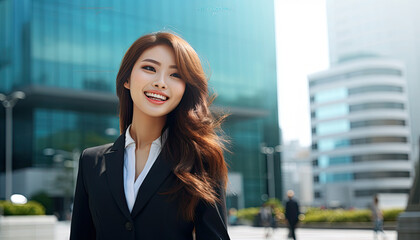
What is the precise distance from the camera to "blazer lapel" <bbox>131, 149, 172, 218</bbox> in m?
2.04

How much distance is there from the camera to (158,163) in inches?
84.3

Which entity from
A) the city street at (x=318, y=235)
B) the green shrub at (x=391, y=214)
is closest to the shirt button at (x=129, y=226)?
the city street at (x=318, y=235)

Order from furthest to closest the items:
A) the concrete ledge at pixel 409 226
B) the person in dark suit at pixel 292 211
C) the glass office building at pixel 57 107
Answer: the glass office building at pixel 57 107 < the person in dark suit at pixel 292 211 < the concrete ledge at pixel 409 226

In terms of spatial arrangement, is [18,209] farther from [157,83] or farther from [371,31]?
[371,31]

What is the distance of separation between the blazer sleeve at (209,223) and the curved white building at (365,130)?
269ft

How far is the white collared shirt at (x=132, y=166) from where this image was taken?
212cm

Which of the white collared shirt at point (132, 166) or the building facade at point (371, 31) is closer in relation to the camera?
the white collared shirt at point (132, 166)

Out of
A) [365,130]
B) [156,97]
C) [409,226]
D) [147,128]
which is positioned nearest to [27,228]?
[409,226]

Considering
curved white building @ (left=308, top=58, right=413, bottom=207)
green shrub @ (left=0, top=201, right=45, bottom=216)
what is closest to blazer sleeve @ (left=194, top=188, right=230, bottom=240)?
green shrub @ (left=0, top=201, right=45, bottom=216)

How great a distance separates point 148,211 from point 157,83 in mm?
536

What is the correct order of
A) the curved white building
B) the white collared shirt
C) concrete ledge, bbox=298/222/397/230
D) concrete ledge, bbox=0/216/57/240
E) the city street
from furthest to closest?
1. the curved white building
2. concrete ledge, bbox=298/222/397/230
3. the city street
4. concrete ledge, bbox=0/216/57/240
5. the white collared shirt

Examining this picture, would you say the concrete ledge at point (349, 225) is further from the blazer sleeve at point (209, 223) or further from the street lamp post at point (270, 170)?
the blazer sleeve at point (209, 223)

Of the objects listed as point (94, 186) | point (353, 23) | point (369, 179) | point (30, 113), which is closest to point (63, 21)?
point (30, 113)

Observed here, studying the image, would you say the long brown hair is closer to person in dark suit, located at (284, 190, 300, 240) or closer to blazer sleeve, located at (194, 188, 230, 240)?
blazer sleeve, located at (194, 188, 230, 240)
